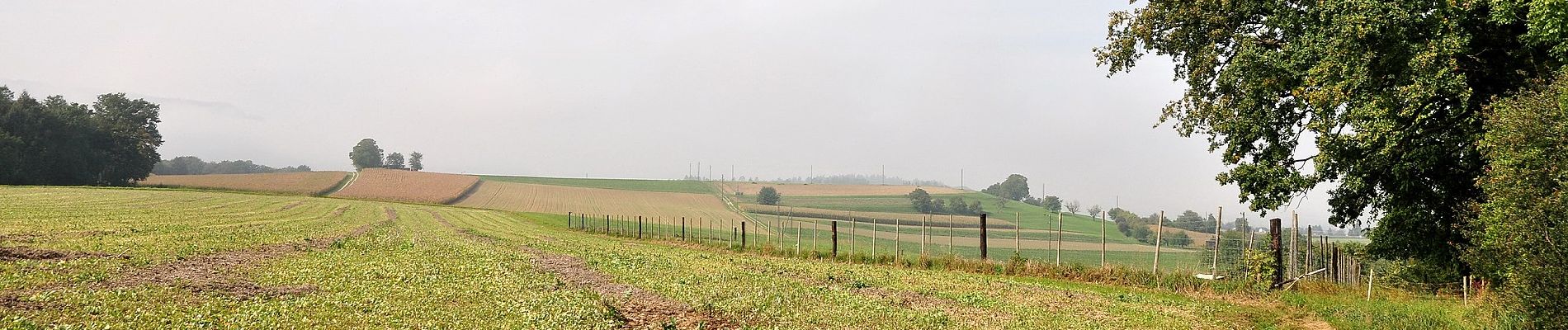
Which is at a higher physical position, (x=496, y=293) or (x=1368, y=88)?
(x=1368, y=88)

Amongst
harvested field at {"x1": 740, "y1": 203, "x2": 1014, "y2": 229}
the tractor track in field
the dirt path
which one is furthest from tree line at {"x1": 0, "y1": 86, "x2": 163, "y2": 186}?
the tractor track in field

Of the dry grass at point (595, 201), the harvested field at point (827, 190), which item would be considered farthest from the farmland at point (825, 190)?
the dry grass at point (595, 201)

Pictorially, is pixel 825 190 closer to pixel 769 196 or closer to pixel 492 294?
pixel 769 196

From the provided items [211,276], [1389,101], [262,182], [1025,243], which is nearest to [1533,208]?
[1389,101]

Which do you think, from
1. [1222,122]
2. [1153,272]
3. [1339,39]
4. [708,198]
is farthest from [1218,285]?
[708,198]

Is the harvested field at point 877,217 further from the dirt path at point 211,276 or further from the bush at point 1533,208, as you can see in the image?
the bush at point 1533,208

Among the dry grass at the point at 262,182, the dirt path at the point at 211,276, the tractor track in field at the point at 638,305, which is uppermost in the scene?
the dry grass at the point at 262,182

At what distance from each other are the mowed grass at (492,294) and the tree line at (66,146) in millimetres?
90513

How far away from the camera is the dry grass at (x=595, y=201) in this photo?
114m

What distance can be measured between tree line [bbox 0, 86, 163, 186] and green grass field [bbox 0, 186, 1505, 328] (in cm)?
9125

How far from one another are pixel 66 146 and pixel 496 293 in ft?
402

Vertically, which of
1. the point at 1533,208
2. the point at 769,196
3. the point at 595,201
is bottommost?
the point at 595,201

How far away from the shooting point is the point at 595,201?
131 m

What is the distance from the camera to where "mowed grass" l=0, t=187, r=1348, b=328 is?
12.8 metres
